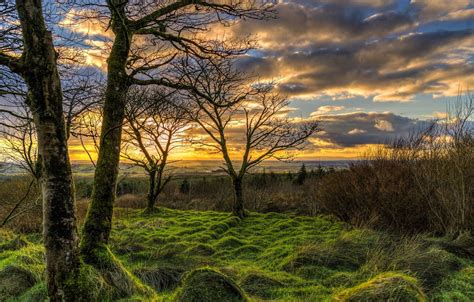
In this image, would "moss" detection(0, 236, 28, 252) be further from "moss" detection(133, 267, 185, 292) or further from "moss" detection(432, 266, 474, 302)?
"moss" detection(432, 266, 474, 302)

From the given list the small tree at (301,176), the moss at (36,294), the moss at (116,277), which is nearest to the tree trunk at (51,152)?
the moss at (116,277)

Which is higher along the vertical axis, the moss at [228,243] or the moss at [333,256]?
the moss at [333,256]

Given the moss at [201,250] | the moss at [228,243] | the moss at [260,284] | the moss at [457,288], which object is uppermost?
the moss at [260,284]

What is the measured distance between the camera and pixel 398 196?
10750 millimetres

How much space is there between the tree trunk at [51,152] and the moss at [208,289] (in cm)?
118

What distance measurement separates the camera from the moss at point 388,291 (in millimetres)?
3457

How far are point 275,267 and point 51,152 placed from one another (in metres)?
5.17

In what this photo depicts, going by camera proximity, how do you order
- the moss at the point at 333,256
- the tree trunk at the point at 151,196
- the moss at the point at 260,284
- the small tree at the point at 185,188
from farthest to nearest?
1. the small tree at the point at 185,188
2. the tree trunk at the point at 151,196
3. the moss at the point at 333,256
4. the moss at the point at 260,284

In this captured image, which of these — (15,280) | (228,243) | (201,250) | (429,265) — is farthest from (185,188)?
(429,265)

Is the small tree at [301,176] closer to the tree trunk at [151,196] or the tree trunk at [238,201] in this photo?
the tree trunk at [238,201]

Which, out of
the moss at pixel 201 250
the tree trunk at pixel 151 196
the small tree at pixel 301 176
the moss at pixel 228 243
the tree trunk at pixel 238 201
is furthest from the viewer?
the small tree at pixel 301 176

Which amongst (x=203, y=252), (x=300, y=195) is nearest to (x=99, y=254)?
(x=203, y=252)

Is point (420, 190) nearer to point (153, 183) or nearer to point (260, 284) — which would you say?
point (260, 284)

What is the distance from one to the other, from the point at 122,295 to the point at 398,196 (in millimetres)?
9213
